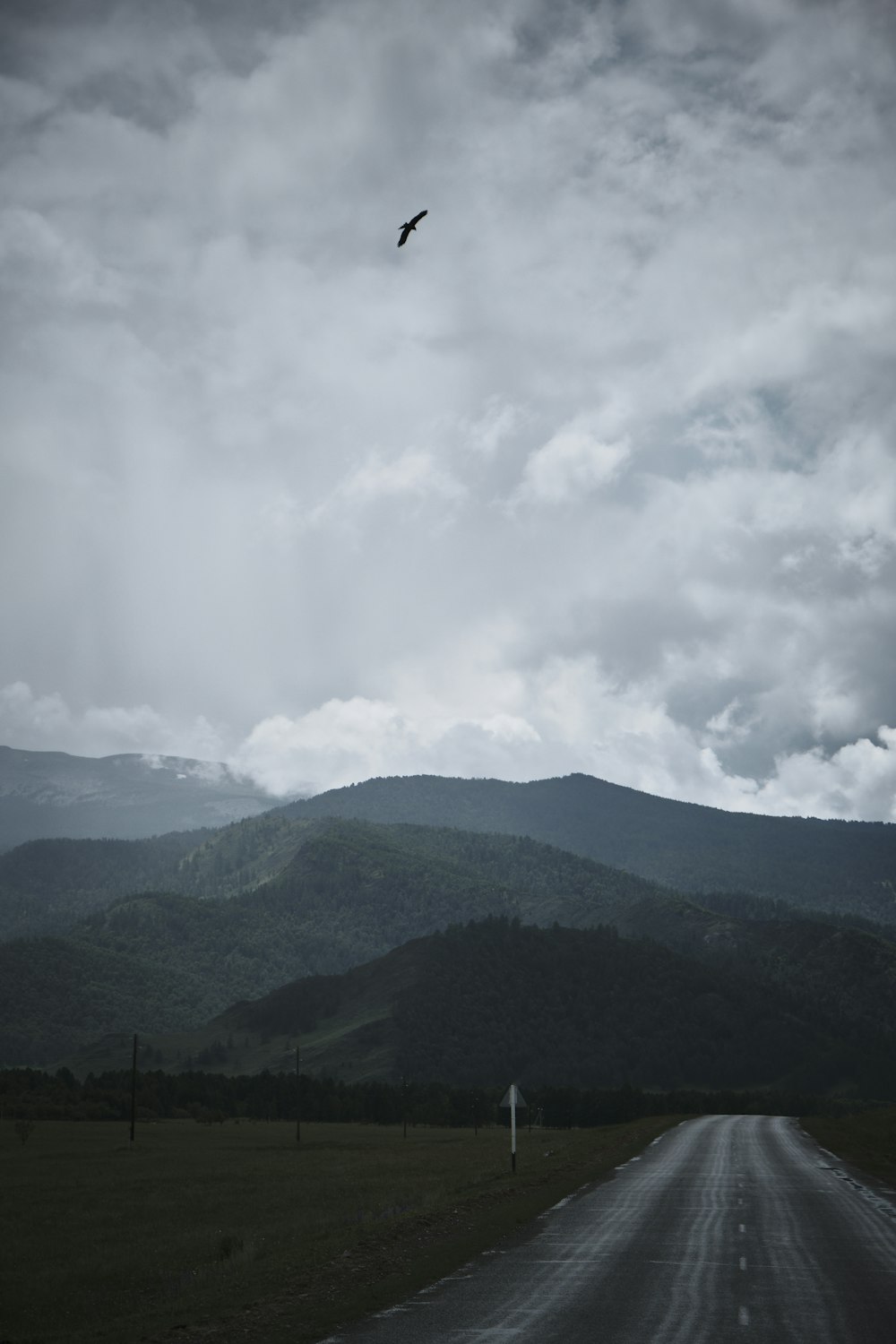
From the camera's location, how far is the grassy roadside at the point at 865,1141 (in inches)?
2082

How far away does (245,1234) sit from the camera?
37.8m

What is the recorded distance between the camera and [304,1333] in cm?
1888

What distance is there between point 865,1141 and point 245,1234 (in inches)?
2072

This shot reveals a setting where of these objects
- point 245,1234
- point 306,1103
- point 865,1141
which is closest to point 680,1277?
point 245,1234

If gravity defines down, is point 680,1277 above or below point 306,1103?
above

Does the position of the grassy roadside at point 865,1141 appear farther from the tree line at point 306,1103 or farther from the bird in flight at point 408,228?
the tree line at point 306,1103

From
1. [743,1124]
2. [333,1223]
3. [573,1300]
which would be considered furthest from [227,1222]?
[743,1124]

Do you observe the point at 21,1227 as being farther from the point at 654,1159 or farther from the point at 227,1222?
the point at 654,1159

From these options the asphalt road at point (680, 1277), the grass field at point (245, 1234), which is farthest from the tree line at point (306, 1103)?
the asphalt road at point (680, 1277)

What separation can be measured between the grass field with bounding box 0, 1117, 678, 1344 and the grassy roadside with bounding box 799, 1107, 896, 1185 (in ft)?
40.4

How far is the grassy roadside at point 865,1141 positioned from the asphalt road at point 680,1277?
13354 mm

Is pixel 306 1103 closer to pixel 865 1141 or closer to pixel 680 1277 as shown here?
pixel 865 1141

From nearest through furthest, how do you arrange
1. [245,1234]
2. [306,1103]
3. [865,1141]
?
[245,1234] < [865,1141] < [306,1103]

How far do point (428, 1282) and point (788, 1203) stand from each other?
60.5 ft
